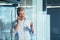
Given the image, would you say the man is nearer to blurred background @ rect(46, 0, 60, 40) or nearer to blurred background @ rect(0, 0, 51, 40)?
blurred background @ rect(0, 0, 51, 40)

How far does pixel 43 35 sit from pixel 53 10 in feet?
1.05

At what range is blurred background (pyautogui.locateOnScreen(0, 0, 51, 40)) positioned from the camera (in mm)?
2215

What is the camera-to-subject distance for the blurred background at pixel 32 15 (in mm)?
2215

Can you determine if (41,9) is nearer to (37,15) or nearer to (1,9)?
(37,15)

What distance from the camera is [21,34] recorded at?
7.20ft

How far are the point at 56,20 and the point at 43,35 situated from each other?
9.5 inches

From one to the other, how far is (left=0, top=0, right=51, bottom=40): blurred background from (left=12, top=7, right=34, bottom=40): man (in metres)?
0.05

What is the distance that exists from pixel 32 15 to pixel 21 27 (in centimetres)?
19

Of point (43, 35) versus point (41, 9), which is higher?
point (41, 9)

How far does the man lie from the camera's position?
219cm

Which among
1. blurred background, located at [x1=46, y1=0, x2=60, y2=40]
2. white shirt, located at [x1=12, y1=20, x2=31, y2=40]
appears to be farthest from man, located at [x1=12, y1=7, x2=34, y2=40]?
blurred background, located at [x1=46, y1=0, x2=60, y2=40]

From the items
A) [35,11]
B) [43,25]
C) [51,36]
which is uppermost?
[35,11]

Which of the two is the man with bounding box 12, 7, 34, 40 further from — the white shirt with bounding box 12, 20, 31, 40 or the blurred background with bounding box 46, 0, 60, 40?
the blurred background with bounding box 46, 0, 60, 40

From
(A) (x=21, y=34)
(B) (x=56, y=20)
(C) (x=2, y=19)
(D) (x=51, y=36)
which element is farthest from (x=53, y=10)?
(C) (x=2, y=19)
